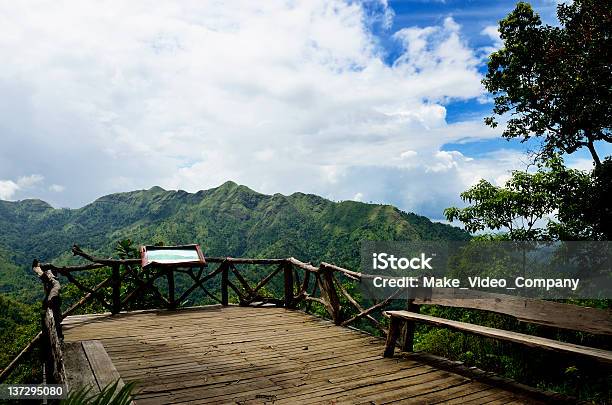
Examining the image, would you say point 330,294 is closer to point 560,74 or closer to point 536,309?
point 536,309

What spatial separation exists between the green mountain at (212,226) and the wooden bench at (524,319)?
52.7m

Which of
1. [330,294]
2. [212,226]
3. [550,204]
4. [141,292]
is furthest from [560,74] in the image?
[212,226]

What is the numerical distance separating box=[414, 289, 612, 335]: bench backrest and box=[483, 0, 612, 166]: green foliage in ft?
24.1

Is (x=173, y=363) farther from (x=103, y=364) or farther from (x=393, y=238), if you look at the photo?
(x=393, y=238)

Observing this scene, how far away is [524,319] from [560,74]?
27.8 feet

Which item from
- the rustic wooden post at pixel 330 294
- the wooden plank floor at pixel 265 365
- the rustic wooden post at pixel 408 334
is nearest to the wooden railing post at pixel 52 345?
the wooden plank floor at pixel 265 365

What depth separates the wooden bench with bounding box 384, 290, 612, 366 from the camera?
144 inches

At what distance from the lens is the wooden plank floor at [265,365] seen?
13.6ft

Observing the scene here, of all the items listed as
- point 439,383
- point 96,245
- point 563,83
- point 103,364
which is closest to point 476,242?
point 563,83

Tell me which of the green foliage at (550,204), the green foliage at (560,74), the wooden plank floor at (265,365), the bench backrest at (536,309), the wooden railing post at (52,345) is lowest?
the wooden plank floor at (265,365)

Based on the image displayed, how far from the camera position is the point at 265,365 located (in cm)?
516

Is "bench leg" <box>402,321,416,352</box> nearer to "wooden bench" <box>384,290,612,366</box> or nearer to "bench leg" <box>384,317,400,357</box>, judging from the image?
"wooden bench" <box>384,290,612,366</box>

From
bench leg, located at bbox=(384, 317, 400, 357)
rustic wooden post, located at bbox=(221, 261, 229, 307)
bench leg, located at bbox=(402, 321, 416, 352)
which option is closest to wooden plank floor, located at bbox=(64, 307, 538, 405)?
bench leg, located at bbox=(384, 317, 400, 357)

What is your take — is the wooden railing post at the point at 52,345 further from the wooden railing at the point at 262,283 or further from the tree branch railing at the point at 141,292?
the wooden railing at the point at 262,283
